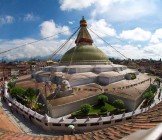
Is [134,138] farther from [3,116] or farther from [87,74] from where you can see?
[87,74]

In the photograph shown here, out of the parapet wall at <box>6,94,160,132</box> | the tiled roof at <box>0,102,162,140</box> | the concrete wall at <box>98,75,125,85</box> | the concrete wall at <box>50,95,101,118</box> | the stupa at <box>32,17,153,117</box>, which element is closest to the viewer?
the tiled roof at <box>0,102,162,140</box>

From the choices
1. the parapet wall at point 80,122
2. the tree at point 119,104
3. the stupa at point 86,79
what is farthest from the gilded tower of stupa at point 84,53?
the parapet wall at point 80,122

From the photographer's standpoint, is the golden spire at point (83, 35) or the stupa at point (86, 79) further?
the golden spire at point (83, 35)

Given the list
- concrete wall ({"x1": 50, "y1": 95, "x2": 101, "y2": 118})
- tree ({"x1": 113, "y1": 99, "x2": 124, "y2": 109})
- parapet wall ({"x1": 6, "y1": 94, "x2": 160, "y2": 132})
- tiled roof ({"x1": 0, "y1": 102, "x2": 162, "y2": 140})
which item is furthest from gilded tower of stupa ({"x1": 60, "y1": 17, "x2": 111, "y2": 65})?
tiled roof ({"x1": 0, "y1": 102, "x2": 162, "y2": 140})

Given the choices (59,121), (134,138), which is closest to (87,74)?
(59,121)

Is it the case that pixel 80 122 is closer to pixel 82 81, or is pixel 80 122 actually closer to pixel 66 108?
pixel 66 108

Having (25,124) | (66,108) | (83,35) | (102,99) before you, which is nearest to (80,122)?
(66,108)

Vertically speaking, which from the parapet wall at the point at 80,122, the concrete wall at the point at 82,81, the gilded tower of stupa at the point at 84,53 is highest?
the gilded tower of stupa at the point at 84,53

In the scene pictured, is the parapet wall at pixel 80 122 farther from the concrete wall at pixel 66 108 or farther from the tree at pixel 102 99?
the tree at pixel 102 99

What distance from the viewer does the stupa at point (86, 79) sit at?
21.6 metres

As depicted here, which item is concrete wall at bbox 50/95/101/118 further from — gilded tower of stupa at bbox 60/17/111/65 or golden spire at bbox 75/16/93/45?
golden spire at bbox 75/16/93/45

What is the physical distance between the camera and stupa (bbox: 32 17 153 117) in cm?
2158

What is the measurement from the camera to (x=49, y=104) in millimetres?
20438

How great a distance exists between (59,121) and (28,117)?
201 inches
